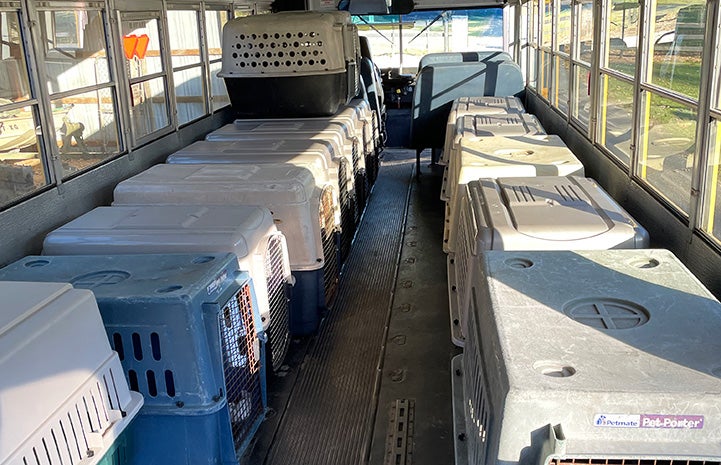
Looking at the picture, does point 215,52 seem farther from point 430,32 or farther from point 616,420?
point 616,420

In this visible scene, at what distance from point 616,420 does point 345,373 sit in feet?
6.39

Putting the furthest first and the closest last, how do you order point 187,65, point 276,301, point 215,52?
1. point 215,52
2. point 187,65
3. point 276,301

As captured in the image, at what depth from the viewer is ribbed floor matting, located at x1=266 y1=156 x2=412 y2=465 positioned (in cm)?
261

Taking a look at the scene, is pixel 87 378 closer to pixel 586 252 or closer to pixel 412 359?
pixel 586 252

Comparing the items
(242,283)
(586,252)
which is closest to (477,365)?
(586,252)

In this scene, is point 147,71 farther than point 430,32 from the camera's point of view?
No

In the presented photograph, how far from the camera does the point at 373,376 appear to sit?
10.1 feet

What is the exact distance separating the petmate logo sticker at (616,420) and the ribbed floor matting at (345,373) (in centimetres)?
139

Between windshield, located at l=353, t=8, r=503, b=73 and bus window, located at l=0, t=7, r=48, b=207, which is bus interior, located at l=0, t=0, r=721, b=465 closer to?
bus window, located at l=0, t=7, r=48, b=207

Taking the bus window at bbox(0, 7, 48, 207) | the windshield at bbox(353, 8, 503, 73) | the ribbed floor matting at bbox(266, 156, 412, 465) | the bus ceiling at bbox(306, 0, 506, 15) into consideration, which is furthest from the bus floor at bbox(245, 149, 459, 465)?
the windshield at bbox(353, 8, 503, 73)

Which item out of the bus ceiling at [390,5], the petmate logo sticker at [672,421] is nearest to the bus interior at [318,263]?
the petmate logo sticker at [672,421]

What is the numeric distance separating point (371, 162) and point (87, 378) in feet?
15.1

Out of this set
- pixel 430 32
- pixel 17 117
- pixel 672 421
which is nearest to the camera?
pixel 672 421

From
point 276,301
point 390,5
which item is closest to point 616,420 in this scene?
point 276,301
